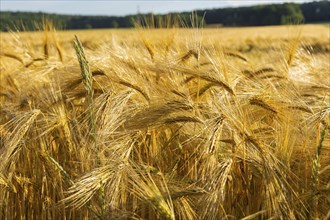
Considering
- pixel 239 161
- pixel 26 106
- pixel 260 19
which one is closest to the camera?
pixel 239 161

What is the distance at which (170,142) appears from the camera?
1853 mm

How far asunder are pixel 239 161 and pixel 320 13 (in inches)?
2258

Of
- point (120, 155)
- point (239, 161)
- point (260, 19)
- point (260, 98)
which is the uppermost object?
point (260, 98)

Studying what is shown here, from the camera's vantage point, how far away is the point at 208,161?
1.50 m

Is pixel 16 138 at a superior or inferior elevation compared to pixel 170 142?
superior

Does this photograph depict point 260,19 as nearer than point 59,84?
No

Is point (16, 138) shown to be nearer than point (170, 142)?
Yes

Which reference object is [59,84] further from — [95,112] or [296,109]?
[296,109]

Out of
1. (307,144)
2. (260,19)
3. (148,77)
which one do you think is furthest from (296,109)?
(260,19)

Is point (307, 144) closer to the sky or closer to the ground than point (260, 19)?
closer to the sky

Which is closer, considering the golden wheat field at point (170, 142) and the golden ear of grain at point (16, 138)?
the golden wheat field at point (170, 142)

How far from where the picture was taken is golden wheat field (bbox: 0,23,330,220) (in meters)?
1.40

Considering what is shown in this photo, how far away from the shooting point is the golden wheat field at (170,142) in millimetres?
1404

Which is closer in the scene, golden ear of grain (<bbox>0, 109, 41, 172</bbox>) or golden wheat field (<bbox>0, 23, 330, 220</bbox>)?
golden wheat field (<bbox>0, 23, 330, 220</bbox>)
